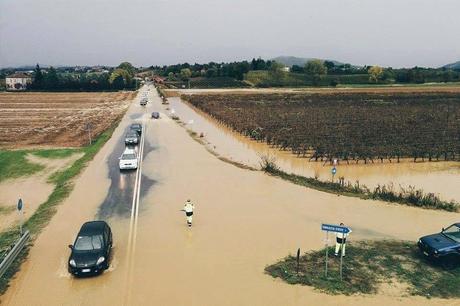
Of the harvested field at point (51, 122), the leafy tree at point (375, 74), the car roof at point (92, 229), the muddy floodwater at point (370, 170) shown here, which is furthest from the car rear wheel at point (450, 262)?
the leafy tree at point (375, 74)

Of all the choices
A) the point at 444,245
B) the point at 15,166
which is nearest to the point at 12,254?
the point at 444,245

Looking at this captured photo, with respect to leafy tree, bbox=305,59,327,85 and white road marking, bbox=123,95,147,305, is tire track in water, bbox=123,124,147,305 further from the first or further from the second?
leafy tree, bbox=305,59,327,85

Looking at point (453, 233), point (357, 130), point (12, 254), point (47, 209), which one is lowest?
point (47, 209)

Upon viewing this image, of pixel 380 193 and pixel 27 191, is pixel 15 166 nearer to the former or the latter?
pixel 27 191

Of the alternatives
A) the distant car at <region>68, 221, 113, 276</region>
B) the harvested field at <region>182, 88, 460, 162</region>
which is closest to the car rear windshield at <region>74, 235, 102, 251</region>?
the distant car at <region>68, 221, 113, 276</region>

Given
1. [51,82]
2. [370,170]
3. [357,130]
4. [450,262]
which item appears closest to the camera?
[450,262]

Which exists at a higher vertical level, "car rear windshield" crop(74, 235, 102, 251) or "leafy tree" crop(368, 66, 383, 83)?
"leafy tree" crop(368, 66, 383, 83)

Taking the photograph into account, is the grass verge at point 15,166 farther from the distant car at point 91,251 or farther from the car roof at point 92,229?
the distant car at point 91,251
